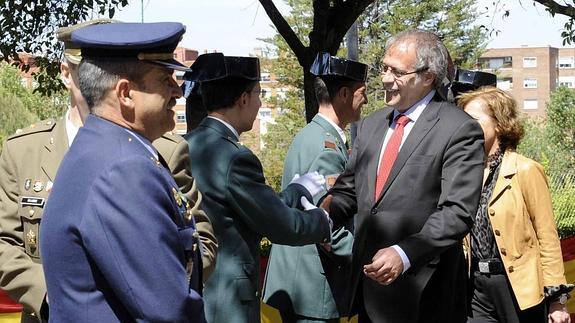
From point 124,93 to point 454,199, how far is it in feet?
6.32

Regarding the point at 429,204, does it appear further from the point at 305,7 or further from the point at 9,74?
the point at 9,74

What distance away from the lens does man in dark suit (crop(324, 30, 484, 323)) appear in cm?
393

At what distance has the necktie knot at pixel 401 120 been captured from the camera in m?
4.18

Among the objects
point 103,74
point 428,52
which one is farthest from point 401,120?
point 103,74

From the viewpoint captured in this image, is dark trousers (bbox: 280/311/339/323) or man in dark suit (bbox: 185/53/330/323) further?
dark trousers (bbox: 280/311/339/323)

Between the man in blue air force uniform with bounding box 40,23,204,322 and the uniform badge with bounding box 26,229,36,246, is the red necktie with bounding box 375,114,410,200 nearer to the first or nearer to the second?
the uniform badge with bounding box 26,229,36,246

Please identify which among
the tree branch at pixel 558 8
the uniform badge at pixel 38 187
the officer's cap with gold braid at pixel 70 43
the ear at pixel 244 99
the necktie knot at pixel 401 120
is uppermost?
the tree branch at pixel 558 8

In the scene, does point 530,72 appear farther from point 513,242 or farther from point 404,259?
point 404,259

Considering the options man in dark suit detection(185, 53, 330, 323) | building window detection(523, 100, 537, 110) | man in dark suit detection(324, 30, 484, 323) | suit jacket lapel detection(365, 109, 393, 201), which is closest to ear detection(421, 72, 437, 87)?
man in dark suit detection(324, 30, 484, 323)

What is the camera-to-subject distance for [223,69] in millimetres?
4219

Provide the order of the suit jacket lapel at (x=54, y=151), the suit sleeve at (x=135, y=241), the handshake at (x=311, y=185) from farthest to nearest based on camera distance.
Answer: the handshake at (x=311, y=185) < the suit jacket lapel at (x=54, y=151) < the suit sleeve at (x=135, y=241)

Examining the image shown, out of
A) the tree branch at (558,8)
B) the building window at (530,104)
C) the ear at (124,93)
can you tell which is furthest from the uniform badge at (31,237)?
the building window at (530,104)

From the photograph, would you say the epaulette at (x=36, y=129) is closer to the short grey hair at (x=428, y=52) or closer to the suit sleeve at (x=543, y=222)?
the short grey hair at (x=428, y=52)

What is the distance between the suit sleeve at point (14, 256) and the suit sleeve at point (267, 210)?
91 cm
